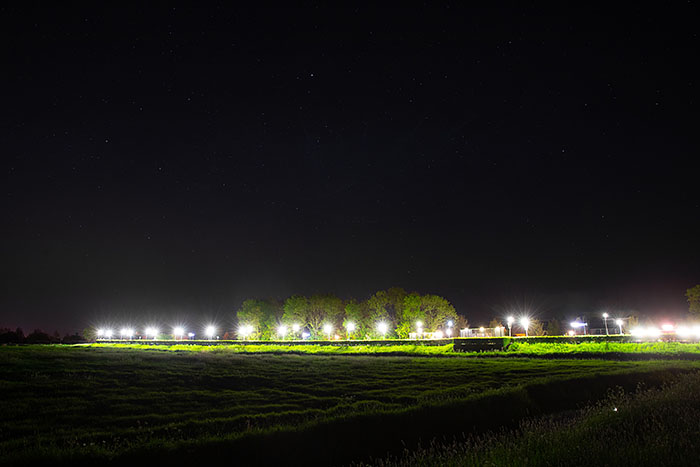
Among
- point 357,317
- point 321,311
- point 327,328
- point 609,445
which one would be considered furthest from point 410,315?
point 609,445

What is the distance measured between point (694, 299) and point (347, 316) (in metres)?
72.2

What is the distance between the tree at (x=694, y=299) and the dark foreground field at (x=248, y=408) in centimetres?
8450

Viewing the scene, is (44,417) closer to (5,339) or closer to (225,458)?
(225,458)

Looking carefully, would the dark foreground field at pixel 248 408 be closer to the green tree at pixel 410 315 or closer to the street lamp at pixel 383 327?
the street lamp at pixel 383 327

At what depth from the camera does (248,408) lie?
15.3m

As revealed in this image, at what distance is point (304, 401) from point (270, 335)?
326 feet

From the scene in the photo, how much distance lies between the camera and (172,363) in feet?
84.6

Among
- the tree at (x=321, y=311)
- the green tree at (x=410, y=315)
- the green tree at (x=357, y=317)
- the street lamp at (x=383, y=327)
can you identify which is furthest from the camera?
the tree at (x=321, y=311)

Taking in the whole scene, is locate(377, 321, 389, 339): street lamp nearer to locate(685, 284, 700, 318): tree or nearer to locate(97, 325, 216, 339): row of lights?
locate(97, 325, 216, 339): row of lights

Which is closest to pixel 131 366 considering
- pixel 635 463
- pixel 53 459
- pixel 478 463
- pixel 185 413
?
pixel 185 413

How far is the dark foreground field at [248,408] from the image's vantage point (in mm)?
10789

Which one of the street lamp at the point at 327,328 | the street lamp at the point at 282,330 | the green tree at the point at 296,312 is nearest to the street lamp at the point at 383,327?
the street lamp at the point at 327,328

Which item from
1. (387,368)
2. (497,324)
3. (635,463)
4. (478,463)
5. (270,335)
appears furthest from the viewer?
(497,324)

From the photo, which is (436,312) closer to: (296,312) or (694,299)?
(296,312)
